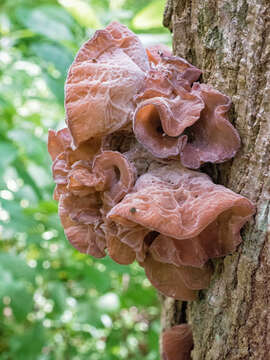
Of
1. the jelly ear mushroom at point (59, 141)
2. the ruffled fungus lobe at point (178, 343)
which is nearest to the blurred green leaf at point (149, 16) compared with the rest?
the jelly ear mushroom at point (59, 141)

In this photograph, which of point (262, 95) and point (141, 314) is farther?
point (141, 314)

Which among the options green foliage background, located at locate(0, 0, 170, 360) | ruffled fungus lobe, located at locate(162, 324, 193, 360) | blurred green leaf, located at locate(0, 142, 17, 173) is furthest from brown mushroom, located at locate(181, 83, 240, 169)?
blurred green leaf, located at locate(0, 142, 17, 173)

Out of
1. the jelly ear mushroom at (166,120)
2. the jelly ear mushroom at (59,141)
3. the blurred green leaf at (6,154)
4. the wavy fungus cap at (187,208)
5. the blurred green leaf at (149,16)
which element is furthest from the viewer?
the blurred green leaf at (149,16)

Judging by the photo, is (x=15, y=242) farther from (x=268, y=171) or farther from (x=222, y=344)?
(x=268, y=171)

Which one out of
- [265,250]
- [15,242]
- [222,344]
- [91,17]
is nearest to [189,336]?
[222,344]

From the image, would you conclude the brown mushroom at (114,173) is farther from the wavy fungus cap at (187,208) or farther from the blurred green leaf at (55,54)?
the blurred green leaf at (55,54)

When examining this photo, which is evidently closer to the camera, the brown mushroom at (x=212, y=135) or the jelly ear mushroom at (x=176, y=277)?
the brown mushroom at (x=212, y=135)

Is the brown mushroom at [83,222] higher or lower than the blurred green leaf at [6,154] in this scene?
higher

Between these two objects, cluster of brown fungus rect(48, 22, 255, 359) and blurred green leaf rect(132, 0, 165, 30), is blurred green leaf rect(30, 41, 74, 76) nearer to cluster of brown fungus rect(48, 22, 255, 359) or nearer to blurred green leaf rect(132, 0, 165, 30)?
blurred green leaf rect(132, 0, 165, 30)

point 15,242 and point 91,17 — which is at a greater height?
point 91,17
